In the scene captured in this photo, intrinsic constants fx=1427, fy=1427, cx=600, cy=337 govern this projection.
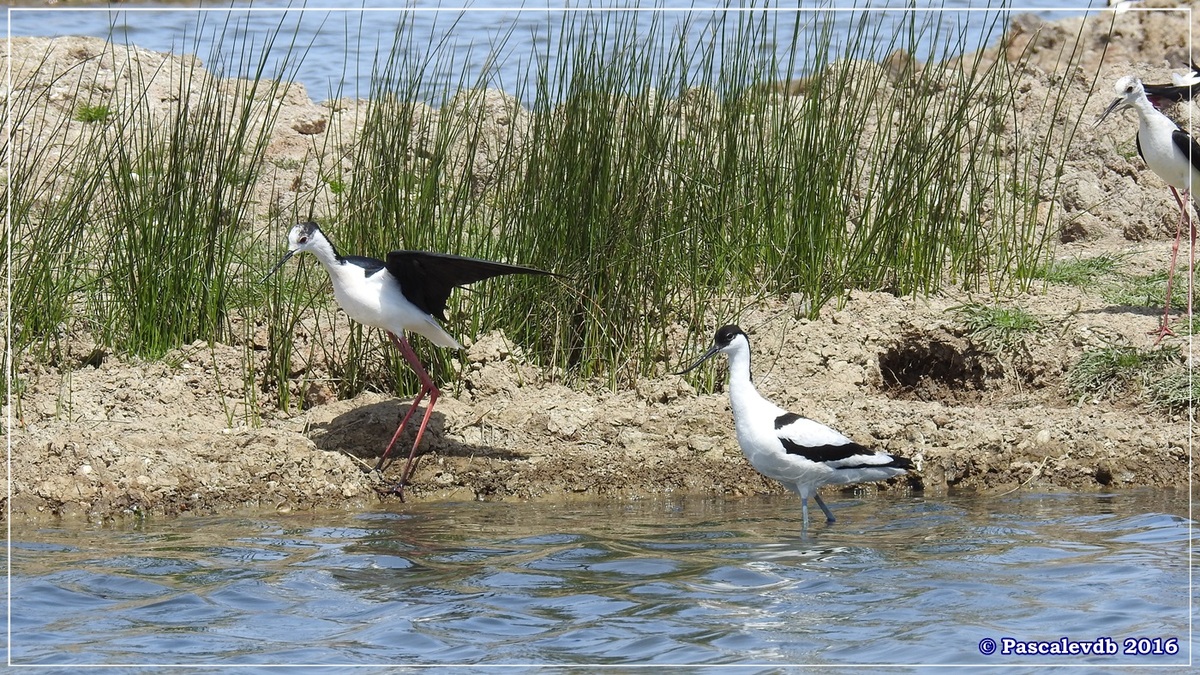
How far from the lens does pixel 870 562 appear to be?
16.7 feet

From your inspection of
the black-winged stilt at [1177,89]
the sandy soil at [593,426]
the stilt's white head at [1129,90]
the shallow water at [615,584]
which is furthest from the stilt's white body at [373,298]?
the black-winged stilt at [1177,89]

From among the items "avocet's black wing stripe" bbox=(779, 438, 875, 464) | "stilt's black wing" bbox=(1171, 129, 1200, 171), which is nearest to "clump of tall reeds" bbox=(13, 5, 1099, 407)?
"stilt's black wing" bbox=(1171, 129, 1200, 171)

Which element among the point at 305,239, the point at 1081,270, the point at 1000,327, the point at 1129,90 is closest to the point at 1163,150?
the point at 1129,90

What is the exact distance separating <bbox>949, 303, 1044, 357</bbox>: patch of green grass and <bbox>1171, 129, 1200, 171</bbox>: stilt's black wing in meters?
1.38

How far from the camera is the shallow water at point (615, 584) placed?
4.30m

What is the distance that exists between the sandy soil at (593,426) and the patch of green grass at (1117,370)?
8cm

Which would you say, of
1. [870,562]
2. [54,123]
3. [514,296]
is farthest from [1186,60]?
[54,123]

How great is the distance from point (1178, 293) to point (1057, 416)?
1.78 m

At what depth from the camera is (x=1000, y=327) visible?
22.8 ft

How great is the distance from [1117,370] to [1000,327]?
578 millimetres

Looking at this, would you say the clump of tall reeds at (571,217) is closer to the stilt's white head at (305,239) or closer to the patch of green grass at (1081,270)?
the stilt's white head at (305,239)

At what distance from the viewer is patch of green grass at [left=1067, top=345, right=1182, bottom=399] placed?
6.63 metres

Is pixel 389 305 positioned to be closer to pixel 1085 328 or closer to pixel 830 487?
pixel 830 487

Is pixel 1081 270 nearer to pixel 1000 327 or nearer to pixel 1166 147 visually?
pixel 1166 147
